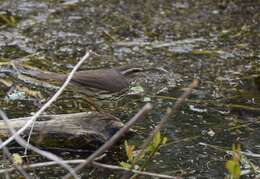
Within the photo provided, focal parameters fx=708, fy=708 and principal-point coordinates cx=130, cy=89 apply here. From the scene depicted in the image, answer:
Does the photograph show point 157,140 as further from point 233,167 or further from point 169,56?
point 169,56

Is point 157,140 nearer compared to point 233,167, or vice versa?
point 233,167

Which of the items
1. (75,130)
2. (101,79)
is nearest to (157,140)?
(75,130)

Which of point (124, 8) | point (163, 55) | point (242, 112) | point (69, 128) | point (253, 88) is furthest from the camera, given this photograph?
point (124, 8)

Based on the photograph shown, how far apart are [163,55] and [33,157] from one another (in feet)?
10.1

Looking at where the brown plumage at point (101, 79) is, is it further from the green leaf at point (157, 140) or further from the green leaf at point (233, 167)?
the green leaf at point (233, 167)

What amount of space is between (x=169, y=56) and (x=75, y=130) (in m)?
2.99

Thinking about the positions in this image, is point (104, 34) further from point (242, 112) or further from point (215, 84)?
point (242, 112)

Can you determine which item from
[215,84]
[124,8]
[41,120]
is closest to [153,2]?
[124,8]

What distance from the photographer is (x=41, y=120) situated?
595 centimetres

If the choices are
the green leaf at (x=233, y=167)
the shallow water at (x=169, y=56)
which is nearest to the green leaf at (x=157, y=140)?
the green leaf at (x=233, y=167)

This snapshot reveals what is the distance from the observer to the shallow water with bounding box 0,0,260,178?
639cm

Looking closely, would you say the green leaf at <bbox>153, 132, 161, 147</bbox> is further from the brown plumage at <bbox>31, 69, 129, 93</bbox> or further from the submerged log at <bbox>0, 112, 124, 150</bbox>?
the brown plumage at <bbox>31, 69, 129, 93</bbox>

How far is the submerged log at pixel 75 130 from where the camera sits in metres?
5.68

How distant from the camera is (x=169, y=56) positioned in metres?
8.44
